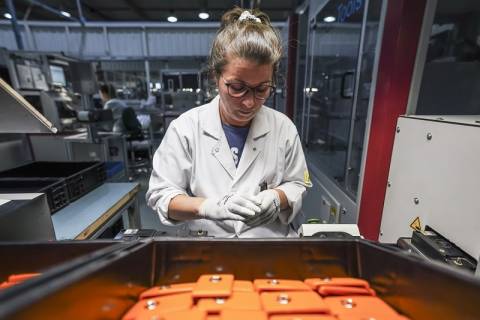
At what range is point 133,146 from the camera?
4617 millimetres

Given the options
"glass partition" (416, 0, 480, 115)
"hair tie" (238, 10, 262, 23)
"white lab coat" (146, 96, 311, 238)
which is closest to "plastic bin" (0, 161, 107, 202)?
"white lab coat" (146, 96, 311, 238)

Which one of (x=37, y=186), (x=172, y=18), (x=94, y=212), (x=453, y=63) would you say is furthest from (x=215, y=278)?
(x=172, y=18)

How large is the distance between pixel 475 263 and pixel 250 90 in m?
0.79

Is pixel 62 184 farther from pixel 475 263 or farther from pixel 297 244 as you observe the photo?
pixel 475 263

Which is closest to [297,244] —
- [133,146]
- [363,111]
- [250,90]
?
[250,90]

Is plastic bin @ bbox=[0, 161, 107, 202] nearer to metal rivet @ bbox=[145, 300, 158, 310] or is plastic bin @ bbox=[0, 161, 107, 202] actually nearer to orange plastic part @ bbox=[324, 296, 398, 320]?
metal rivet @ bbox=[145, 300, 158, 310]

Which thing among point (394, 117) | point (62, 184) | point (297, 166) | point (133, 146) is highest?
point (394, 117)

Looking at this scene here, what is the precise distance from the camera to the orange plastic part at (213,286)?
1.32 ft

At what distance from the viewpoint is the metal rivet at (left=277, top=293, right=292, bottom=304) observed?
39 cm

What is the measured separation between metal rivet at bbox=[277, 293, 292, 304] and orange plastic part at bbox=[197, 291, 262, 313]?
3 centimetres

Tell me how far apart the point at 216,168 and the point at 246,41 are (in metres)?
0.49

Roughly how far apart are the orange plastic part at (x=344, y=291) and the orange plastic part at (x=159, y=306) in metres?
0.23

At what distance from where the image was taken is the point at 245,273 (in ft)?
1.55

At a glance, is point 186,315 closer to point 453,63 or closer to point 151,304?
point 151,304
